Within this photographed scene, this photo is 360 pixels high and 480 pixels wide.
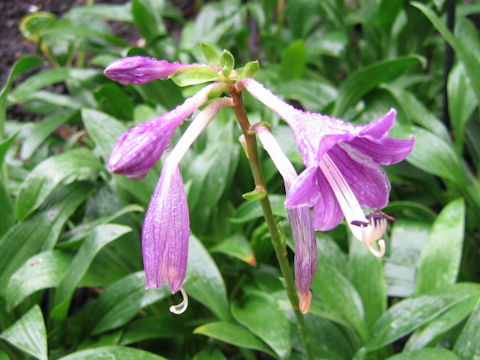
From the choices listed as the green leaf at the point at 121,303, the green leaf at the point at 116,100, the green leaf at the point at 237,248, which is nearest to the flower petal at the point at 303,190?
the green leaf at the point at 237,248

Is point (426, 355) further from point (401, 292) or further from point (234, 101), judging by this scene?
point (234, 101)

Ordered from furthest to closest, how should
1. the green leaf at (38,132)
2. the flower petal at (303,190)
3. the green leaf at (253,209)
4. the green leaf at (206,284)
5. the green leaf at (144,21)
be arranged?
1. the green leaf at (144,21)
2. the green leaf at (38,132)
3. the green leaf at (253,209)
4. the green leaf at (206,284)
5. the flower petal at (303,190)

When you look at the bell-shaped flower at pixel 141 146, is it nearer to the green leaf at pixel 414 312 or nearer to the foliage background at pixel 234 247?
the foliage background at pixel 234 247

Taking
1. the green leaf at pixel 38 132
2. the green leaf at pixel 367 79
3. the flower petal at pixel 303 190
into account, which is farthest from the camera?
the green leaf at pixel 38 132

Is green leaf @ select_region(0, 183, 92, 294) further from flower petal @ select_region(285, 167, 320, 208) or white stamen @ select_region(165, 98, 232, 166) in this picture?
flower petal @ select_region(285, 167, 320, 208)

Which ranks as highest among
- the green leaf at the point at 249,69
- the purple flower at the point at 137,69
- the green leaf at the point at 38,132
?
the green leaf at the point at 249,69

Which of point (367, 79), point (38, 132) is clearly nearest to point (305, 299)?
point (367, 79)

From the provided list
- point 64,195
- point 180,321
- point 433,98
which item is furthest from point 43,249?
point 433,98
